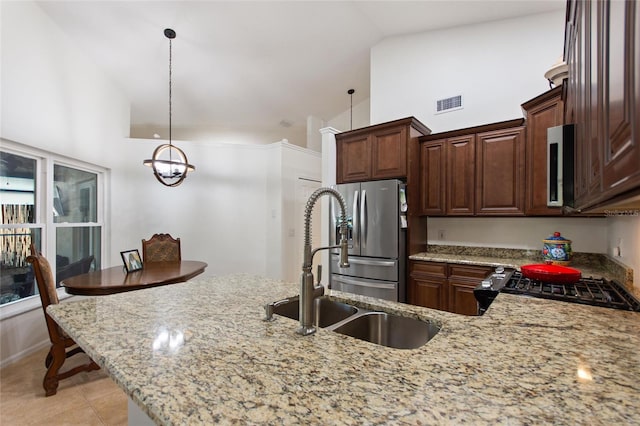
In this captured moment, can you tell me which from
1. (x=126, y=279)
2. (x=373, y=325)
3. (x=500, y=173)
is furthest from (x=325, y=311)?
(x=500, y=173)

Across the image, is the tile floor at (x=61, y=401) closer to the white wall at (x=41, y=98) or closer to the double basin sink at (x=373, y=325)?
the white wall at (x=41, y=98)

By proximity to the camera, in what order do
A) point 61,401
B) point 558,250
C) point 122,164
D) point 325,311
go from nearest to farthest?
point 325,311
point 61,401
point 558,250
point 122,164

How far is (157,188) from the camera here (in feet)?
15.2

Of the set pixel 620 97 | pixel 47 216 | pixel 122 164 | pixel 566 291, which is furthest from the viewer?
pixel 122 164

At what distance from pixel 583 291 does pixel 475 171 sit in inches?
66.0

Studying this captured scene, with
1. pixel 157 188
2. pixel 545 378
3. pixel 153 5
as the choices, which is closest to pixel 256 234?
pixel 157 188

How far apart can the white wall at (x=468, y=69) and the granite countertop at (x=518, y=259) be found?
1389 millimetres

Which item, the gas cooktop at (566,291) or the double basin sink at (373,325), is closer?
the double basin sink at (373,325)

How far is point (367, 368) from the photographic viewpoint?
741 mm

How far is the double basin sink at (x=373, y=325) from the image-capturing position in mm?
1150

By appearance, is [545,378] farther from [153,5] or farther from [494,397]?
[153,5]

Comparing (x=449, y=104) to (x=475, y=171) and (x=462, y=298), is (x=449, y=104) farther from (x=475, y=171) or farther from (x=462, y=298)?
(x=462, y=298)

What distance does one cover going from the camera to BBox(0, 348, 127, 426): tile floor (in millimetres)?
1960

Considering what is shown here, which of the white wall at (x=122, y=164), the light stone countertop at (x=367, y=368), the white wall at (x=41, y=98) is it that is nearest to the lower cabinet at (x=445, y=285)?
the light stone countertop at (x=367, y=368)
